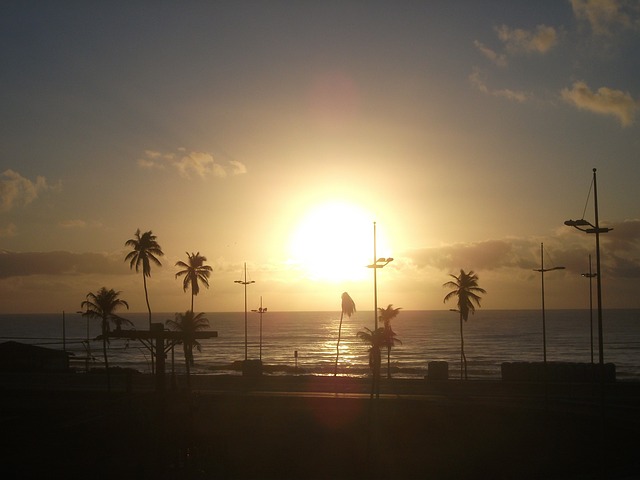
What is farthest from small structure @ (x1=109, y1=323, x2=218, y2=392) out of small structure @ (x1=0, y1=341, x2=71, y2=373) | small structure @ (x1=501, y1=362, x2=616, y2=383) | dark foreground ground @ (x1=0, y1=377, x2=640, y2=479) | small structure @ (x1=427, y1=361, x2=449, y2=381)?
small structure @ (x1=0, y1=341, x2=71, y2=373)

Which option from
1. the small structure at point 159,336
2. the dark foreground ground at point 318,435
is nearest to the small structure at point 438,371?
the dark foreground ground at point 318,435

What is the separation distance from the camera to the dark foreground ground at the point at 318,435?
1063 inches

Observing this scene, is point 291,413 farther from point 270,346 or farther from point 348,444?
point 270,346

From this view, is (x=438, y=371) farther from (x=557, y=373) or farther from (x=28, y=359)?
(x=28, y=359)

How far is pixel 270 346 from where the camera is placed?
179875 mm

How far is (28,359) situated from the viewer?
214 ft

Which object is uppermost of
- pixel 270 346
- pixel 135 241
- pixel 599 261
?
pixel 135 241

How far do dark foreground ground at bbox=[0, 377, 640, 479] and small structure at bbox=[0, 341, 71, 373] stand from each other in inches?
722

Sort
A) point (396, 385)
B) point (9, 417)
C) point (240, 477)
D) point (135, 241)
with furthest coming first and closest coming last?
point (135, 241) < point (396, 385) < point (9, 417) < point (240, 477)

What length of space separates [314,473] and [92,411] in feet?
57.8

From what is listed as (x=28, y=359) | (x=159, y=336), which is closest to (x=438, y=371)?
(x=159, y=336)

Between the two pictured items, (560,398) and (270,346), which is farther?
(270,346)

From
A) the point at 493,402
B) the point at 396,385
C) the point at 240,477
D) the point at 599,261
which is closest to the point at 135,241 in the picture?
the point at 396,385

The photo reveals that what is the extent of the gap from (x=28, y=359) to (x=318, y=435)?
4258cm
